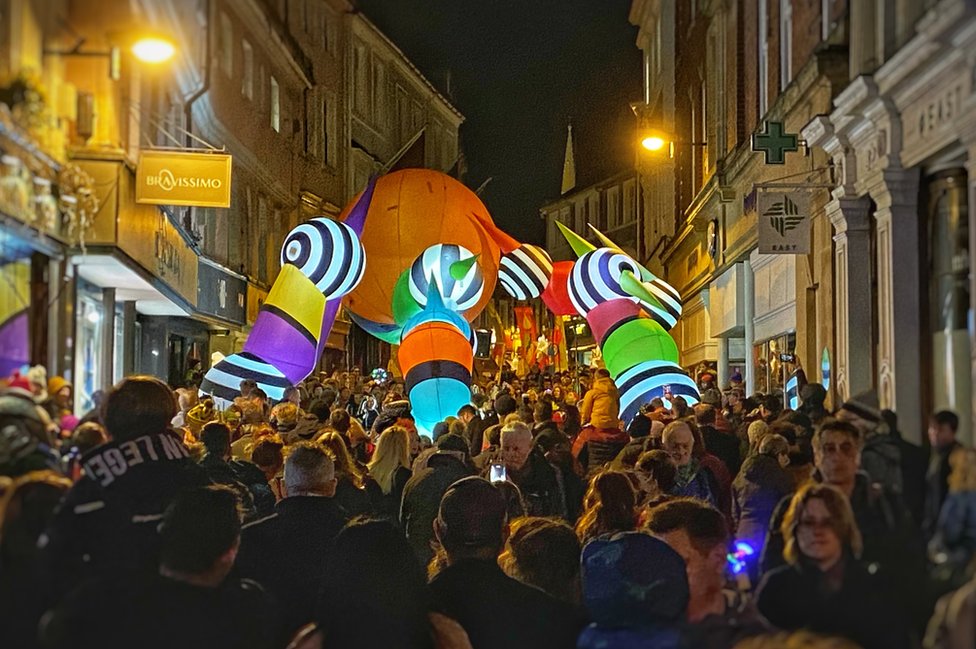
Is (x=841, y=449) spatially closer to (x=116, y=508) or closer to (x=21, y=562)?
(x=116, y=508)

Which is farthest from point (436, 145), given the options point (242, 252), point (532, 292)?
point (532, 292)

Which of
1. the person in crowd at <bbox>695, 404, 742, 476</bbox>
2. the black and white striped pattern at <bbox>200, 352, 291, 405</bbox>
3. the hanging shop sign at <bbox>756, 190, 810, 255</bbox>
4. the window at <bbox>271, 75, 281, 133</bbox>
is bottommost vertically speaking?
the person in crowd at <bbox>695, 404, 742, 476</bbox>

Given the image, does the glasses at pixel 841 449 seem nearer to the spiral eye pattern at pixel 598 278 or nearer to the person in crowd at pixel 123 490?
the person in crowd at pixel 123 490

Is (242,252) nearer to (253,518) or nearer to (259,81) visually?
(259,81)

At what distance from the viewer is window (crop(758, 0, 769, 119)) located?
8333 mm

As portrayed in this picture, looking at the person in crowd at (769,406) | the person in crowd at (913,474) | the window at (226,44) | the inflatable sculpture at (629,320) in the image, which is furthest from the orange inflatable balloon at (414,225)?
the person in crowd at (913,474)

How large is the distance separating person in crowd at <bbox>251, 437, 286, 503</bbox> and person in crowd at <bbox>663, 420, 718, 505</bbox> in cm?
208

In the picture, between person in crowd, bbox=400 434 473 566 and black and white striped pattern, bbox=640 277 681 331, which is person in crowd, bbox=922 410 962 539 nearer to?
person in crowd, bbox=400 434 473 566

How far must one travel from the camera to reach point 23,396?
2.89m

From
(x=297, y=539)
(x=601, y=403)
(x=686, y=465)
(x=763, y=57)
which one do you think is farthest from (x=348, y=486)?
(x=763, y=57)

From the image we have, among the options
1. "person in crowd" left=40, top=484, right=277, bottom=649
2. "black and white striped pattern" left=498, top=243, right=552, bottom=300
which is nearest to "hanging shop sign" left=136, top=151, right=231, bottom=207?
"person in crowd" left=40, top=484, right=277, bottom=649

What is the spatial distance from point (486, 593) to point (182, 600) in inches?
46.4

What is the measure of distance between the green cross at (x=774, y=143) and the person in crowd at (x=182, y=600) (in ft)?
16.0

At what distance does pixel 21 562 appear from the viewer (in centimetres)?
286
